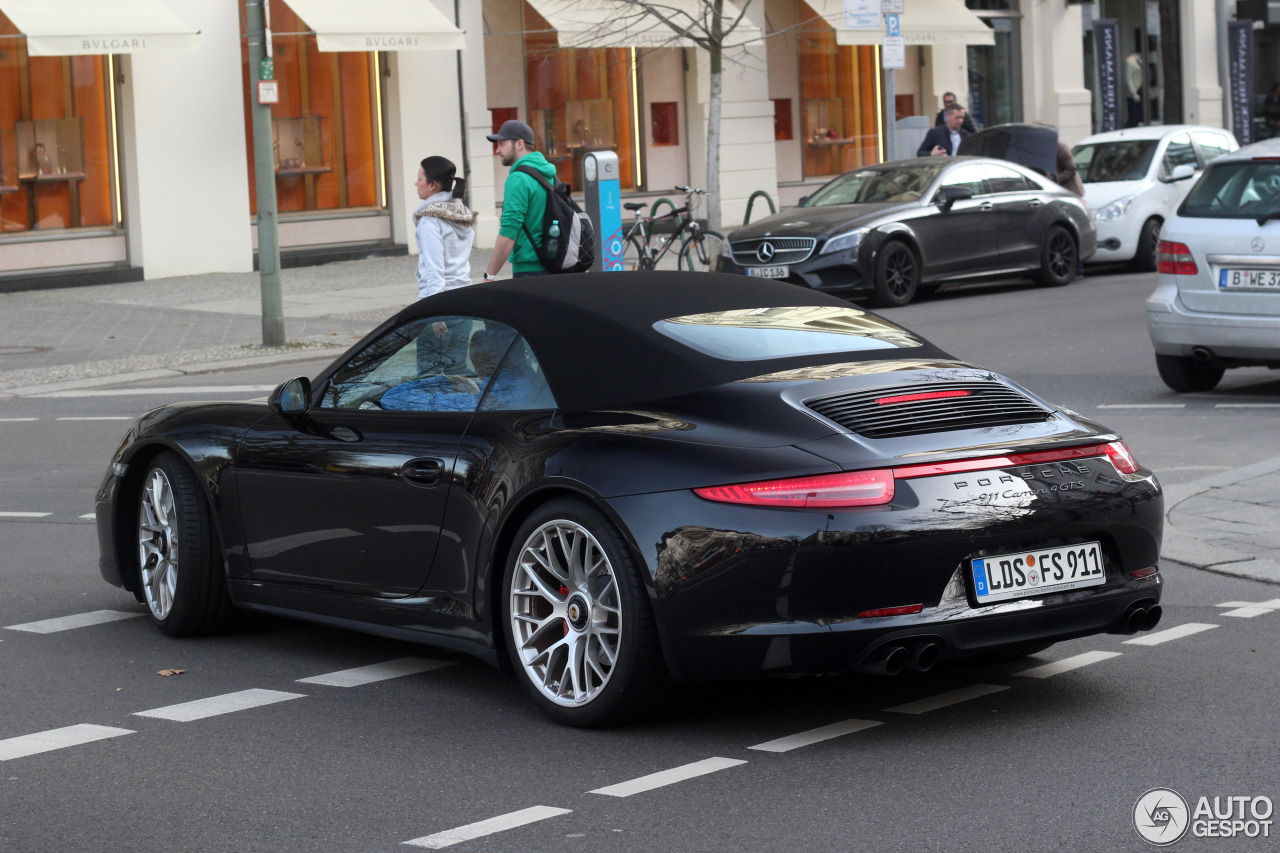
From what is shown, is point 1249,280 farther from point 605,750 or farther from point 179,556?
point 605,750

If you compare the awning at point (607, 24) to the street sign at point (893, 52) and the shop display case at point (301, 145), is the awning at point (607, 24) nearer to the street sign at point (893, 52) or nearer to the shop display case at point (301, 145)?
Result: the shop display case at point (301, 145)

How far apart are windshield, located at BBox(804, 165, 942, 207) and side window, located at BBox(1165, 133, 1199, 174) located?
404 cm

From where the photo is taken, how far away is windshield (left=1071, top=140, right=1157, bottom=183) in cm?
2283

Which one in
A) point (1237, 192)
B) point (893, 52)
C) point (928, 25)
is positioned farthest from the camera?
point (928, 25)

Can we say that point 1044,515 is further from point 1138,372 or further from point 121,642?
point 1138,372

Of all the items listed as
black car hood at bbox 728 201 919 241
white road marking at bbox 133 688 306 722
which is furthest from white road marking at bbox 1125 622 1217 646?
black car hood at bbox 728 201 919 241

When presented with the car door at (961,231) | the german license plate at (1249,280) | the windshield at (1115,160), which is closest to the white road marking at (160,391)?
the german license plate at (1249,280)

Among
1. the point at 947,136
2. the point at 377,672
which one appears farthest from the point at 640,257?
the point at 377,672

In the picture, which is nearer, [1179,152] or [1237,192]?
[1237,192]

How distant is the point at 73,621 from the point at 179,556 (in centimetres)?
71

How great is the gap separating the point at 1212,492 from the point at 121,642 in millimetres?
5121

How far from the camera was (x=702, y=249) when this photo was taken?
22.5 m

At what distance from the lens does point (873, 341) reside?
6.09 metres

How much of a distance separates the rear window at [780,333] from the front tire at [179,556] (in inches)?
78.0
